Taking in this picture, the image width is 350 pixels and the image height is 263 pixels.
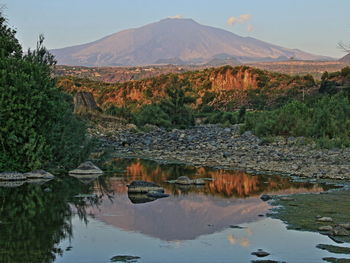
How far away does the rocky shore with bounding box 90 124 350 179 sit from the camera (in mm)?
15922

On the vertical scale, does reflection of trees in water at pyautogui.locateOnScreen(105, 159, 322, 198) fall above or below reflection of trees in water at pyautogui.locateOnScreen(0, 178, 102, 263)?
below

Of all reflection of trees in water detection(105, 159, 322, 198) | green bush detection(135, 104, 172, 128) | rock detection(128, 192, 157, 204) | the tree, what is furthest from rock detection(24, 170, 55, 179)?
the tree

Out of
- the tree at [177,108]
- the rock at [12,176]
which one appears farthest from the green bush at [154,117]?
the rock at [12,176]

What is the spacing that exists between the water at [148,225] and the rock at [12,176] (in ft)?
3.30

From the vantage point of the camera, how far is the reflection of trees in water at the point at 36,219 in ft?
22.4

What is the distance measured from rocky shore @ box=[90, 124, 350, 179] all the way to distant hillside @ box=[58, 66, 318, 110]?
117ft

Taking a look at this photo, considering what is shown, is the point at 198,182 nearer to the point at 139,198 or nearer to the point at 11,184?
the point at 139,198

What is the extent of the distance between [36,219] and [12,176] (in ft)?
17.3

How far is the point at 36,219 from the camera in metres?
8.99

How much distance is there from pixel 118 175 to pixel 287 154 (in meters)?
7.13

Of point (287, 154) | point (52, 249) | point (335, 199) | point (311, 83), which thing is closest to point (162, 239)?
point (52, 249)

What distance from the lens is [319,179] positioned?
45.3 feet

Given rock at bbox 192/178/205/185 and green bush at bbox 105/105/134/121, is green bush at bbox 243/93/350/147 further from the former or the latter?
green bush at bbox 105/105/134/121

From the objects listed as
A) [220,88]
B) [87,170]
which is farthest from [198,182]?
[220,88]
